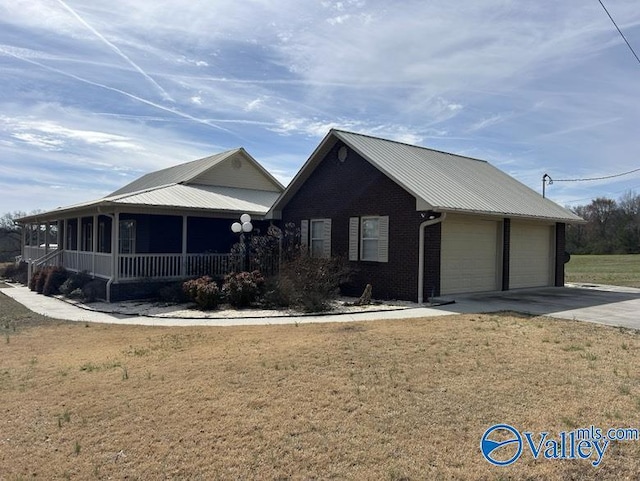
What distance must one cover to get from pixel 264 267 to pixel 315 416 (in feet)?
38.6

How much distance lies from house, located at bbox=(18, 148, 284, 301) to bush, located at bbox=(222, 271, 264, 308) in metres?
3.35

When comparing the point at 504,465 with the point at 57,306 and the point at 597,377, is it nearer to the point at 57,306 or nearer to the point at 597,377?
the point at 597,377

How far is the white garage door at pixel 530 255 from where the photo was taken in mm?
16438

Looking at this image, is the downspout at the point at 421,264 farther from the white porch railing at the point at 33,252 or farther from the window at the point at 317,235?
the white porch railing at the point at 33,252

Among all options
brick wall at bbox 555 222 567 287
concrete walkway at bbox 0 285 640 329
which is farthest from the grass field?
concrete walkway at bbox 0 285 640 329

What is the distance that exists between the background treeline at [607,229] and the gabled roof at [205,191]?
3626cm

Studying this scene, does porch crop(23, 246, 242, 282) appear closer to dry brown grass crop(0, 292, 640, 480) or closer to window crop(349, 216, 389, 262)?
window crop(349, 216, 389, 262)

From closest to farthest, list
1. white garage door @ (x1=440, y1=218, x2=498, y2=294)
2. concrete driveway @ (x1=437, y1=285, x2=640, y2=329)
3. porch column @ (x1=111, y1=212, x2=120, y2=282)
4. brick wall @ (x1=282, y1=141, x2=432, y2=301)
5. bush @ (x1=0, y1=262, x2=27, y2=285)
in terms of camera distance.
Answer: concrete driveway @ (x1=437, y1=285, x2=640, y2=329), brick wall @ (x1=282, y1=141, x2=432, y2=301), white garage door @ (x1=440, y1=218, x2=498, y2=294), porch column @ (x1=111, y1=212, x2=120, y2=282), bush @ (x1=0, y1=262, x2=27, y2=285)

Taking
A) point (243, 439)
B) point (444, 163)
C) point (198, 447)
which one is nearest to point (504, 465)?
point (243, 439)

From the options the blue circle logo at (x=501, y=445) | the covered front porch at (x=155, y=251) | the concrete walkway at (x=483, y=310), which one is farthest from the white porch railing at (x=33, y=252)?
the blue circle logo at (x=501, y=445)

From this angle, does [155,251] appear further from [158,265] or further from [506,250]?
[506,250]

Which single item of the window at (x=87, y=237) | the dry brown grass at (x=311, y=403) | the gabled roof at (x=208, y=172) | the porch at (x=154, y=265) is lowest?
the dry brown grass at (x=311, y=403)

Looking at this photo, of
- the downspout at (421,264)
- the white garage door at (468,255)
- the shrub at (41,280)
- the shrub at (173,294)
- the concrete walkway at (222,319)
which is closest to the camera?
the concrete walkway at (222,319)

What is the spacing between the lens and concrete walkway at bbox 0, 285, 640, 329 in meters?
10.9
